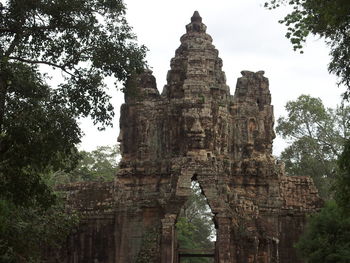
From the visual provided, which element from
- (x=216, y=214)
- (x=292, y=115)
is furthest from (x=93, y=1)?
(x=292, y=115)

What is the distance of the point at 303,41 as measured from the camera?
367 inches

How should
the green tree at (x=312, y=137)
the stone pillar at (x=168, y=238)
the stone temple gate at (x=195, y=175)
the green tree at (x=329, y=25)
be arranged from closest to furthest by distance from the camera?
the green tree at (x=329, y=25) < the stone pillar at (x=168, y=238) < the stone temple gate at (x=195, y=175) < the green tree at (x=312, y=137)

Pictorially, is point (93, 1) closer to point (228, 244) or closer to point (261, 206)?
point (228, 244)

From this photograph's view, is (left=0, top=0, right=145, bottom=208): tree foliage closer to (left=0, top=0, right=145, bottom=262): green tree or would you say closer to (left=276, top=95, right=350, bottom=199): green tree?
(left=0, top=0, right=145, bottom=262): green tree

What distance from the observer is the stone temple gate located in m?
16.5

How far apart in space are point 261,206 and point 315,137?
39.0 ft

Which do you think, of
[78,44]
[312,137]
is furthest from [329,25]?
[312,137]

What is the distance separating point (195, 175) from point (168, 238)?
195cm

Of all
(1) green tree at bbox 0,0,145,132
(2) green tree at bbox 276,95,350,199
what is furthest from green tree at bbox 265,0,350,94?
(2) green tree at bbox 276,95,350,199

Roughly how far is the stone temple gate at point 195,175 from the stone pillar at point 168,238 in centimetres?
9

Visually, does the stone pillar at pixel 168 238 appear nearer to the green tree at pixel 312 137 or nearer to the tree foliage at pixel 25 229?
the tree foliage at pixel 25 229

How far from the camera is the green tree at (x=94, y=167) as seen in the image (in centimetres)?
3112

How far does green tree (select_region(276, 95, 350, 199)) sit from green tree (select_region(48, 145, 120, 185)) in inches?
364

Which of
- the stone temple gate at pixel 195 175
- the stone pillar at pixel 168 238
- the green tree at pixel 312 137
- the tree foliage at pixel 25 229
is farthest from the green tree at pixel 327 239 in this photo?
the green tree at pixel 312 137
